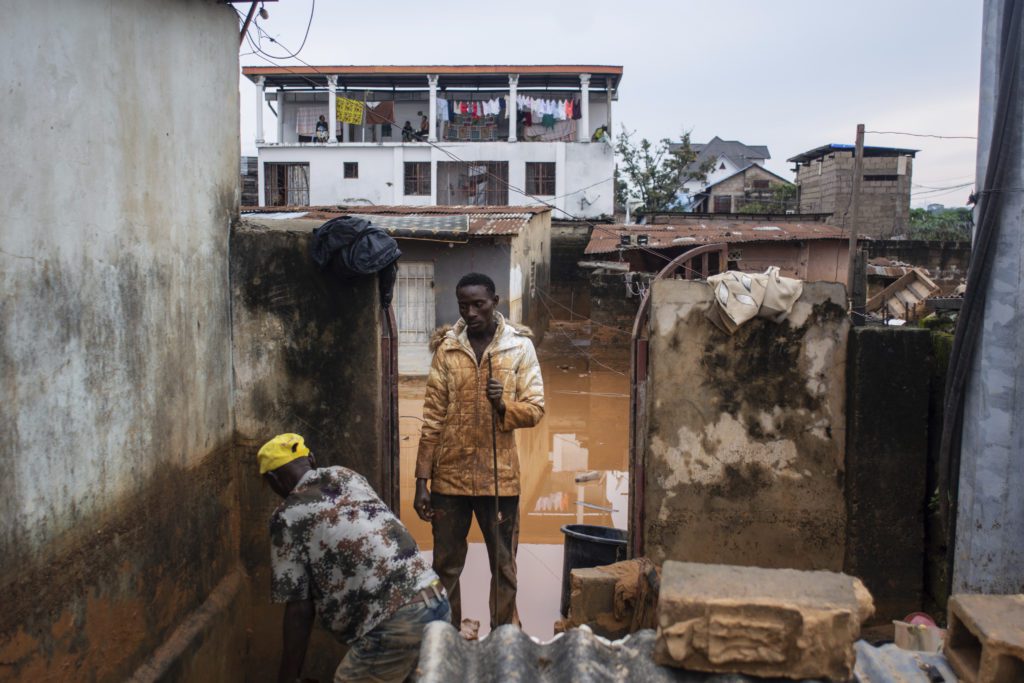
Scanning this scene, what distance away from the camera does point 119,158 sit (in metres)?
3.73

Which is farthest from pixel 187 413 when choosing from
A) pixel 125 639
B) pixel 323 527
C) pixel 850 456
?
pixel 850 456

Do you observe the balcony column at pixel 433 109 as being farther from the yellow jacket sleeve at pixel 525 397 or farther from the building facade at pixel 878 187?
the yellow jacket sleeve at pixel 525 397

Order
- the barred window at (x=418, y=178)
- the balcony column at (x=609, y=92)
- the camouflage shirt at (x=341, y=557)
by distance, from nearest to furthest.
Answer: the camouflage shirt at (x=341, y=557), the balcony column at (x=609, y=92), the barred window at (x=418, y=178)

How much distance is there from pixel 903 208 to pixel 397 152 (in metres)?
16.9

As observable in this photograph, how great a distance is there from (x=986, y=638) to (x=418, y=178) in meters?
30.4

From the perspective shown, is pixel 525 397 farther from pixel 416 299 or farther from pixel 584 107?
pixel 584 107

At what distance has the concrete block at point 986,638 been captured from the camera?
209 cm

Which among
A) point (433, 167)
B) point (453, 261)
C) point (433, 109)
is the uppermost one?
point (433, 109)

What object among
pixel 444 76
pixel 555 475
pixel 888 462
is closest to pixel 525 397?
pixel 888 462

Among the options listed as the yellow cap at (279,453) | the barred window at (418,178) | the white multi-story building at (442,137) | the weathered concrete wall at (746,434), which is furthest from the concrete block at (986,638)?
the barred window at (418,178)

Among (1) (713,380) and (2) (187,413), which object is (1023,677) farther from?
(2) (187,413)

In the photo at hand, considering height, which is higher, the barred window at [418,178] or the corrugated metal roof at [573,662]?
the barred window at [418,178]

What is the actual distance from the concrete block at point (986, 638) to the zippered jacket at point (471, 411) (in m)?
2.73

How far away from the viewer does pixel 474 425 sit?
16.2 feet
